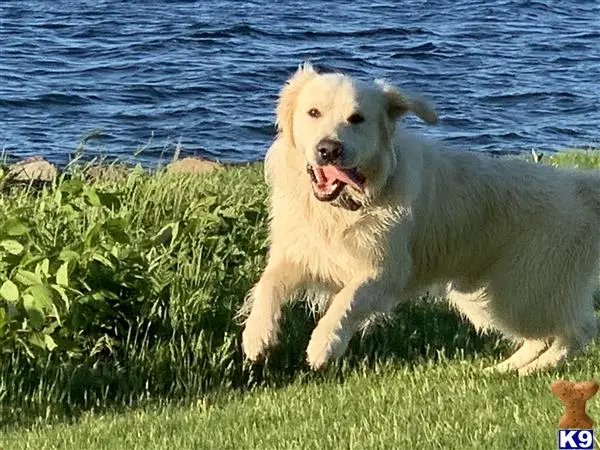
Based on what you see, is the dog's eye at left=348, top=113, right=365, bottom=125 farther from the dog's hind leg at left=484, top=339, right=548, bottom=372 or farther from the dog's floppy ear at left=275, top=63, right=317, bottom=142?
the dog's hind leg at left=484, top=339, right=548, bottom=372

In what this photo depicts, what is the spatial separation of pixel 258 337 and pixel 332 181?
30.2 inches

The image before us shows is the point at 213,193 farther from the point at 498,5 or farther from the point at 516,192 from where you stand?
the point at 498,5

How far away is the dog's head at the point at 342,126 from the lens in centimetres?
539

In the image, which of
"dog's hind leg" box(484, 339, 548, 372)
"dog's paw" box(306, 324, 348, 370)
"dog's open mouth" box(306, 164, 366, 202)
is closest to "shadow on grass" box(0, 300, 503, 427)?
"dog's hind leg" box(484, 339, 548, 372)

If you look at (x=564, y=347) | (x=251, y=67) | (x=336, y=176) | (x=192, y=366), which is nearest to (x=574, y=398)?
(x=336, y=176)

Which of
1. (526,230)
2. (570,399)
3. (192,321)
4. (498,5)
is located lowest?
(498,5)

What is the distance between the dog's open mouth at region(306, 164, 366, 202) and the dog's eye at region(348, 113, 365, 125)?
0.69 ft

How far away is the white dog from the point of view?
219 inches

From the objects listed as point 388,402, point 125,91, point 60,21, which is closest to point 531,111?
point 125,91

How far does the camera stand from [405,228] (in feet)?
19.2

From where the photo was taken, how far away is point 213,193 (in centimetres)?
812

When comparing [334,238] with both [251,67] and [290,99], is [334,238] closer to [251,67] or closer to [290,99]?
[290,99]

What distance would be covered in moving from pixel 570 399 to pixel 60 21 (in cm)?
2140
